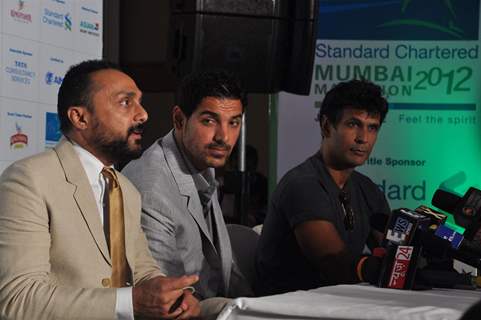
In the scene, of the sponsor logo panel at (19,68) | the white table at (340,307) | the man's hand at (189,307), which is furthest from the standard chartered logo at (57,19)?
the white table at (340,307)

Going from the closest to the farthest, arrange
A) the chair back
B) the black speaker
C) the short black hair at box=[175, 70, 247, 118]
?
the short black hair at box=[175, 70, 247, 118], the chair back, the black speaker

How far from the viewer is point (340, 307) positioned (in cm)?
170

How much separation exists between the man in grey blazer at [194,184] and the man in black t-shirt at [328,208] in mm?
231

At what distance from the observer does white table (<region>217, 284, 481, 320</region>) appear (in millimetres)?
1659

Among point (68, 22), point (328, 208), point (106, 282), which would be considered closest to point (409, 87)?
point (68, 22)

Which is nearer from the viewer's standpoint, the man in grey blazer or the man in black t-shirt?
the man in grey blazer

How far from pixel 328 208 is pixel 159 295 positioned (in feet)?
3.65

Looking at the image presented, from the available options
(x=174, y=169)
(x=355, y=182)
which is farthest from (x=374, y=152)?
(x=174, y=169)

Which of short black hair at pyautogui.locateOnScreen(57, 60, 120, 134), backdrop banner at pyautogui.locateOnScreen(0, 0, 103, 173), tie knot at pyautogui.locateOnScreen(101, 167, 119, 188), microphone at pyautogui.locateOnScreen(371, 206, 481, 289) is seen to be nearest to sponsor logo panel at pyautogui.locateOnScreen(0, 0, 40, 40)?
backdrop banner at pyautogui.locateOnScreen(0, 0, 103, 173)

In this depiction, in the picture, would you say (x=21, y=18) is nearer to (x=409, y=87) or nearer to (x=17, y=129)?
(x=17, y=129)

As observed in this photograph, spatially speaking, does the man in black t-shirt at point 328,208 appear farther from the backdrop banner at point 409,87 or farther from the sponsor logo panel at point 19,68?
the backdrop banner at point 409,87

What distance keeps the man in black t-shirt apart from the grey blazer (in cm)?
26

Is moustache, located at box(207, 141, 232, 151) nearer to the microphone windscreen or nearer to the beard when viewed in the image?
the beard

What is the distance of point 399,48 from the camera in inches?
193
